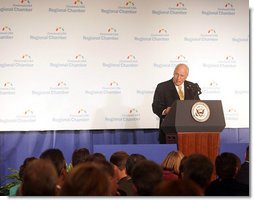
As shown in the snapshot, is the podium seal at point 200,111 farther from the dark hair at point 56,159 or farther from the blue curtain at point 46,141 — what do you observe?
the dark hair at point 56,159

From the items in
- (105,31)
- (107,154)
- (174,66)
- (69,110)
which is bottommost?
(107,154)

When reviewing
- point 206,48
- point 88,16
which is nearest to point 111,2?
point 88,16

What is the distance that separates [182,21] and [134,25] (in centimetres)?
75

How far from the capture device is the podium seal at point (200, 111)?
20.2 ft

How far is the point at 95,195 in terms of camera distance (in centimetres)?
222

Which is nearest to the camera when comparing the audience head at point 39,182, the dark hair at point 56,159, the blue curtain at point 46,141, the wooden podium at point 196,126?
the audience head at point 39,182

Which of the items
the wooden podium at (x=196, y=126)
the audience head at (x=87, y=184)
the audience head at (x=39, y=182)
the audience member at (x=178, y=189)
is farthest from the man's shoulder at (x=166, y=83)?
the audience member at (x=178, y=189)

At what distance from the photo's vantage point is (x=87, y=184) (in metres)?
2.23

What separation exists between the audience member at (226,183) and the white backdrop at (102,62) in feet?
13.3

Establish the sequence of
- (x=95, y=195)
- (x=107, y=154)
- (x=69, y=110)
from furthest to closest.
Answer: (x=69, y=110) → (x=107, y=154) → (x=95, y=195)

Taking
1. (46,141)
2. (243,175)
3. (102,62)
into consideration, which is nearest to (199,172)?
(243,175)

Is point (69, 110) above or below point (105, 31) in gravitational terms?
below

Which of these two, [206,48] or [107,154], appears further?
[206,48]

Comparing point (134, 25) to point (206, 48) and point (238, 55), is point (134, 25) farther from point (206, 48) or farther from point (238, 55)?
point (238, 55)
